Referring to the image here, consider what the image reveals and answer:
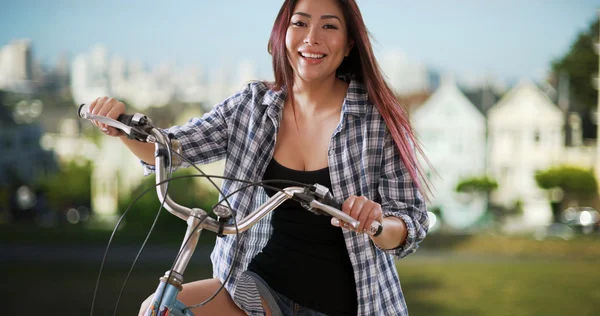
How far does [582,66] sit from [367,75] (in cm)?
1007

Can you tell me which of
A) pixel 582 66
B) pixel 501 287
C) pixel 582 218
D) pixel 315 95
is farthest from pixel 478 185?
pixel 315 95

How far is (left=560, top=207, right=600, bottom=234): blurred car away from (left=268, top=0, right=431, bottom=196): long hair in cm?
1002

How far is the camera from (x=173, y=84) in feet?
33.9

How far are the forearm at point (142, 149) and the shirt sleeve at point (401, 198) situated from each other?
556mm

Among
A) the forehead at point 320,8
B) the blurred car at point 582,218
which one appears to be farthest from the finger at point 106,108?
the blurred car at point 582,218

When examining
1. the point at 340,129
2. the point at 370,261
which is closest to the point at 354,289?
the point at 370,261

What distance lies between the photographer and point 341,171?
1.66 m

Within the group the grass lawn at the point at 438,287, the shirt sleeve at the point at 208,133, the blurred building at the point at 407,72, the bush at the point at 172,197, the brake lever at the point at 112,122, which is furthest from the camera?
the bush at the point at 172,197

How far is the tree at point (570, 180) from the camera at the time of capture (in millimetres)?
10727

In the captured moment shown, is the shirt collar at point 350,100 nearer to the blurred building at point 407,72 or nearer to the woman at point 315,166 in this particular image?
the woman at point 315,166

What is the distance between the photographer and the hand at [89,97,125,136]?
151cm

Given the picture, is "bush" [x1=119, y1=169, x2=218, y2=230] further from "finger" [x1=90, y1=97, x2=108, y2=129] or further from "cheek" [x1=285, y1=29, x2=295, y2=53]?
"finger" [x1=90, y1=97, x2=108, y2=129]

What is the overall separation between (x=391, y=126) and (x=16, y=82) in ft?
32.4

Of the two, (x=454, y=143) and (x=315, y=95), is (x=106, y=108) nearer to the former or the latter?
(x=315, y=95)
